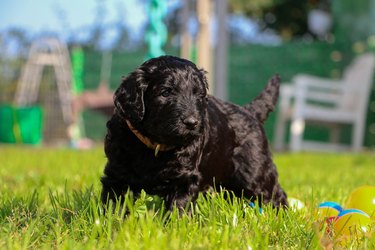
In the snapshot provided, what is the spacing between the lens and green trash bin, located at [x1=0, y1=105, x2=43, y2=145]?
40.0ft

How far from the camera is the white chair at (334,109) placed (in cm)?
998

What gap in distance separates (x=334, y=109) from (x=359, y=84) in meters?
0.64

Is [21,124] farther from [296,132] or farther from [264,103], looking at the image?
[264,103]

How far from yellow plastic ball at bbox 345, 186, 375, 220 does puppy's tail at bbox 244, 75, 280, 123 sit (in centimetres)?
69

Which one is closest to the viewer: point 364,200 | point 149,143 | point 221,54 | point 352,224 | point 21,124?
point 352,224

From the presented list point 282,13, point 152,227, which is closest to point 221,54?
point 152,227

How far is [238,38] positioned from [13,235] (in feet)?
79.2

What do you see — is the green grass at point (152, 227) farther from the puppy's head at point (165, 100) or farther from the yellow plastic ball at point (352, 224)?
the puppy's head at point (165, 100)

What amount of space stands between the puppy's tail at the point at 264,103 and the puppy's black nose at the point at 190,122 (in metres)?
0.98

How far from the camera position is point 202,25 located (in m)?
7.52

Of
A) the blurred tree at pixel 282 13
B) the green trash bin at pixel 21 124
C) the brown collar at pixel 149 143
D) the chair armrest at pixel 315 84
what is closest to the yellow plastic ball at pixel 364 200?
the brown collar at pixel 149 143

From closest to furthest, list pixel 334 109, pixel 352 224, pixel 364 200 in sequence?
1. pixel 352 224
2. pixel 364 200
3. pixel 334 109

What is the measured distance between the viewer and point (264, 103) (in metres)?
3.40

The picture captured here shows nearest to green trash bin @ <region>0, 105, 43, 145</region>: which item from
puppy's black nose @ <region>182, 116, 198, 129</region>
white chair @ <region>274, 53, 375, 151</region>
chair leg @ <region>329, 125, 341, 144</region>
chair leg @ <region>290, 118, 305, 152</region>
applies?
white chair @ <region>274, 53, 375, 151</region>
